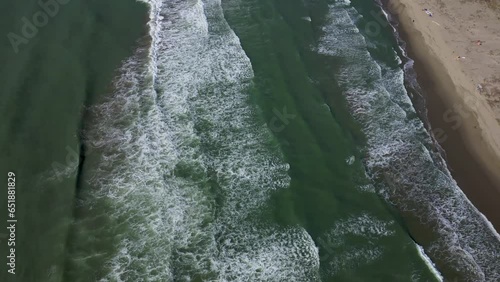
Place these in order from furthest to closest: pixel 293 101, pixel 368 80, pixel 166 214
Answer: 1. pixel 368 80
2. pixel 293 101
3. pixel 166 214

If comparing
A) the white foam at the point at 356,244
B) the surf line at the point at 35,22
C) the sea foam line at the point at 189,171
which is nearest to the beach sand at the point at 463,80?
the white foam at the point at 356,244

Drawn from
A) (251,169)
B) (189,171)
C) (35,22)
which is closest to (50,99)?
(35,22)

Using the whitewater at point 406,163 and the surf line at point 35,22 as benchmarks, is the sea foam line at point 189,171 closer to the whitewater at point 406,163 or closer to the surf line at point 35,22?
the whitewater at point 406,163

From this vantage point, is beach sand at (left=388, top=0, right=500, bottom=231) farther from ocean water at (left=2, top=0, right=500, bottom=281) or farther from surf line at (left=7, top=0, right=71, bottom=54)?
surf line at (left=7, top=0, right=71, bottom=54)

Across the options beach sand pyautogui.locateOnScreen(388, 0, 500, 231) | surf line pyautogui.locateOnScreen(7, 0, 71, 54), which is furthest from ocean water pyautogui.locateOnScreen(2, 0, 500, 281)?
surf line pyautogui.locateOnScreen(7, 0, 71, 54)

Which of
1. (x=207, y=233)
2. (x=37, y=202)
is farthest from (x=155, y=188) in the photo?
(x=37, y=202)

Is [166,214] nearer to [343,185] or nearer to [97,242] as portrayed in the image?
[97,242]

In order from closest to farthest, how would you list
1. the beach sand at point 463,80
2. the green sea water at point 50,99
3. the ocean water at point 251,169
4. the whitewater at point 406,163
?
the green sea water at point 50,99 < the ocean water at point 251,169 < the whitewater at point 406,163 < the beach sand at point 463,80
